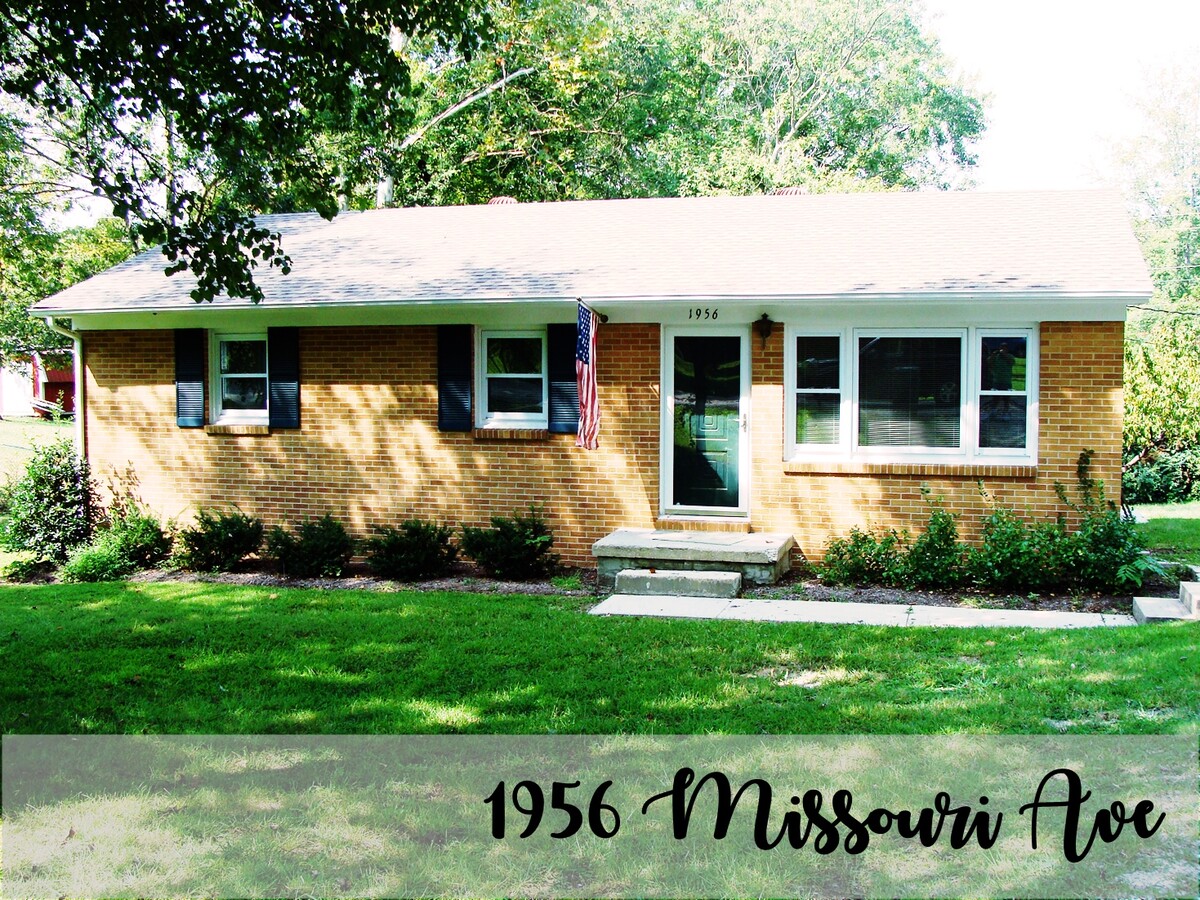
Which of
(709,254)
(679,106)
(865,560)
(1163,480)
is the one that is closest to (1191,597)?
(865,560)

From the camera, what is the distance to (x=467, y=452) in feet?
38.1

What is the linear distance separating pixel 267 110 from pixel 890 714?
577 cm

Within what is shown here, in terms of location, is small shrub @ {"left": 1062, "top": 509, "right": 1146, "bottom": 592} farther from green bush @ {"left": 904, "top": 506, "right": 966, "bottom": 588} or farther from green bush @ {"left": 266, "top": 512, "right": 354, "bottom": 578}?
green bush @ {"left": 266, "top": 512, "right": 354, "bottom": 578}

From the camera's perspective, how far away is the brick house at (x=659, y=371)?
10.0 meters

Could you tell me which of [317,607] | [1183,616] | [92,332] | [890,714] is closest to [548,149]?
[92,332]

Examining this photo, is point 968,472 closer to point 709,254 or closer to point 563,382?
point 709,254

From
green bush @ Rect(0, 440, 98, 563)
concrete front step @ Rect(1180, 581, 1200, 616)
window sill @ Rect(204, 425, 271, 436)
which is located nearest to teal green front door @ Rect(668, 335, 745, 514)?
concrete front step @ Rect(1180, 581, 1200, 616)

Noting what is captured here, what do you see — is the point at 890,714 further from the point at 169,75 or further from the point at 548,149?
the point at 548,149

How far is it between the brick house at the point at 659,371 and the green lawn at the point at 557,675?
289cm

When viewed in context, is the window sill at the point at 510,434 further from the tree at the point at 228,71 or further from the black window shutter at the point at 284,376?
the tree at the point at 228,71

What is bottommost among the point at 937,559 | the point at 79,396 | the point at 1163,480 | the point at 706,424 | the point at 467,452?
the point at 937,559

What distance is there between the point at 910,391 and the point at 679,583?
320 cm

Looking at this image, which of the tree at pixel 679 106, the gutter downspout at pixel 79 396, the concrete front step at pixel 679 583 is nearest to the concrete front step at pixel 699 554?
the concrete front step at pixel 679 583

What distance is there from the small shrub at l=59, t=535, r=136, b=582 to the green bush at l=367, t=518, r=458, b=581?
3061mm
